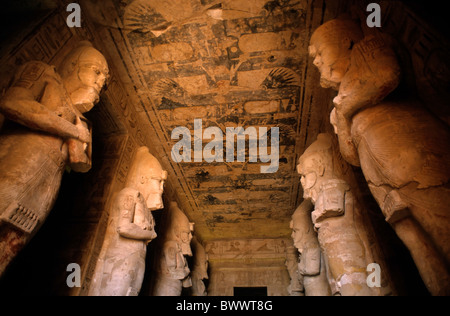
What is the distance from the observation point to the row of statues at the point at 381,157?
70.0 inches

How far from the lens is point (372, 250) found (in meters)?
3.11

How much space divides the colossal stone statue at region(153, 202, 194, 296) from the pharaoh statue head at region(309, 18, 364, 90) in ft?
13.3

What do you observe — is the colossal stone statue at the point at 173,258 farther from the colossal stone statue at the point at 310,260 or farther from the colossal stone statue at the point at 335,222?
the colossal stone statue at the point at 335,222

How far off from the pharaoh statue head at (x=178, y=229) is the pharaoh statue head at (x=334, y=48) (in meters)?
4.11

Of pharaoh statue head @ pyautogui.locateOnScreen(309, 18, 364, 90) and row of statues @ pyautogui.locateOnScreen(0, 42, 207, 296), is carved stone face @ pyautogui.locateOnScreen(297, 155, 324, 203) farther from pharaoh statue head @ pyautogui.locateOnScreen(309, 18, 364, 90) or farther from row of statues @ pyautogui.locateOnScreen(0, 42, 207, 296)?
row of statues @ pyautogui.locateOnScreen(0, 42, 207, 296)

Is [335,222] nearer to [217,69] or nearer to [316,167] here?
[316,167]

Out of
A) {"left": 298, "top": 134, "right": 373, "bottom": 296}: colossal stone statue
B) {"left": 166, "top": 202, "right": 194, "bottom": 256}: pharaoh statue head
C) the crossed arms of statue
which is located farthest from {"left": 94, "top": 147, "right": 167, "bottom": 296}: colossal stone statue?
{"left": 298, "top": 134, "right": 373, "bottom": 296}: colossal stone statue

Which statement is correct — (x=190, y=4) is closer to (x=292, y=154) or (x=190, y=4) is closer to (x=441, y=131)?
(x=441, y=131)

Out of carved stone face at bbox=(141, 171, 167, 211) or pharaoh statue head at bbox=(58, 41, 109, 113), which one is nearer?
pharaoh statue head at bbox=(58, 41, 109, 113)

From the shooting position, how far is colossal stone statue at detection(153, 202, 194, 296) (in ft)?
16.0

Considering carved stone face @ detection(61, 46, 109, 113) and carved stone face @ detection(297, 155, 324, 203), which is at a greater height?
carved stone face @ detection(61, 46, 109, 113)

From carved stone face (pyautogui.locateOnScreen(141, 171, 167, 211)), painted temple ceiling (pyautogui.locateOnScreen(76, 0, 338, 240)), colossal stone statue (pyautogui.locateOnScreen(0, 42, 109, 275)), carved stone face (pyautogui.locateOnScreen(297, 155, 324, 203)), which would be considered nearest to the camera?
colossal stone statue (pyautogui.locateOnScreen(0, 42, 109, 275))

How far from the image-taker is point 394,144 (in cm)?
205

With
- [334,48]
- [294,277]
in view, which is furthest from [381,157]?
[294,277]
